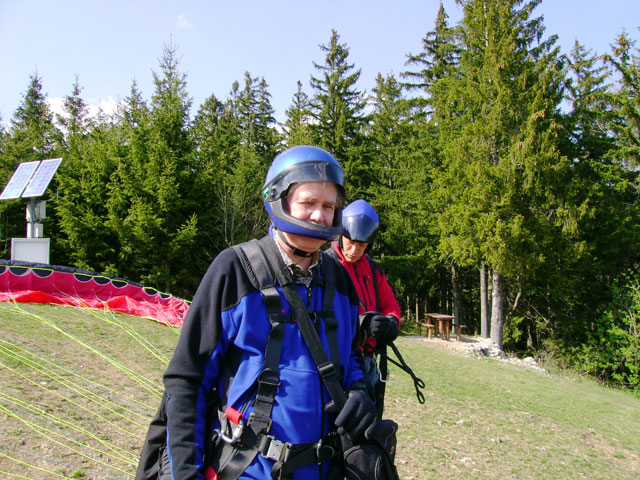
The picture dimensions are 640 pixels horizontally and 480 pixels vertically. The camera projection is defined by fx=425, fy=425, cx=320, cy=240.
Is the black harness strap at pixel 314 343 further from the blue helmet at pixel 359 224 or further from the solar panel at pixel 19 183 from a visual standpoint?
the solar panel at pixel 19 183

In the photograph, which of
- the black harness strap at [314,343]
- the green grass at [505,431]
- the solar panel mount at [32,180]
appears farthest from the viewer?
the solar panel mount at [32,180]

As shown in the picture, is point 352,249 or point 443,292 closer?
point 352,249

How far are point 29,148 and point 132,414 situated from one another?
25.6 metres

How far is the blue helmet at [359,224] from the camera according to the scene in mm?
3598

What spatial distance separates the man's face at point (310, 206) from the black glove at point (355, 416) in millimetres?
640

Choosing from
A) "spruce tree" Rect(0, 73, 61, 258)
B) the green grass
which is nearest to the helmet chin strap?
the green grass

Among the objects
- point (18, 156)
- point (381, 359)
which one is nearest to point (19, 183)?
point (18, 156)

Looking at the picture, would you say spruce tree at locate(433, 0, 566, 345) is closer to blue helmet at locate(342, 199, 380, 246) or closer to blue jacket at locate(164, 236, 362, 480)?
blue helmet at locate(342, 199, 380, 246)

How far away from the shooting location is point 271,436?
157 cm

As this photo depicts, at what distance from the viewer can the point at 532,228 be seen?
744 inches

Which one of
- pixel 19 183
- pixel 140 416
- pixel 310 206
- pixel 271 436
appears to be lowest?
pixel 140 416

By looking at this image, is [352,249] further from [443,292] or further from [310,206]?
[443,292]

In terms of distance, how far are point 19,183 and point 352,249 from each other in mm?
16591

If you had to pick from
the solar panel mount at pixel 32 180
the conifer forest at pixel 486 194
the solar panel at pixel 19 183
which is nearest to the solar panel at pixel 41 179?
the solar panel mount at pixel 32 180
